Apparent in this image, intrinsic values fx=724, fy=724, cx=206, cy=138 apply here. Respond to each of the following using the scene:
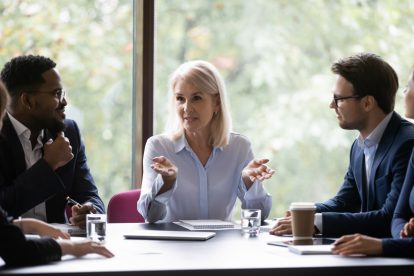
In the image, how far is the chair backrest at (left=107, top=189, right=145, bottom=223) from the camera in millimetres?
3471

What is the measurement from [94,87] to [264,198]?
1579 millimetres

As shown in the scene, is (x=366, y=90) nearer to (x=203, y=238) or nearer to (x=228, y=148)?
(x=228, y=148)

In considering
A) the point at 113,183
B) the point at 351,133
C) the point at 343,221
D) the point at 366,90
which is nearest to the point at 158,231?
the point at 343,221

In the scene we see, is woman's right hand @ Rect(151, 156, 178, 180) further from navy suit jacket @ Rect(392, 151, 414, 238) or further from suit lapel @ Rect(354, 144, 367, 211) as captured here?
navy suit jacket @ Rect(392, 151, 414, 238)

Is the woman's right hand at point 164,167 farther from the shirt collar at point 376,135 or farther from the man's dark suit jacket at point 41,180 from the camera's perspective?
the shirt collar at point 376,135

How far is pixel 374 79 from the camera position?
3.23 metres

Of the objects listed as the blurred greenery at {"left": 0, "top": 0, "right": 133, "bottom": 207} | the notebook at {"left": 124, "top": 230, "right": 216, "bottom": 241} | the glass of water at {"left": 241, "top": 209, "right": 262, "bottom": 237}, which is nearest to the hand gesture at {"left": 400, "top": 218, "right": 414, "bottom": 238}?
the glass of water at {"left": 241, "top": 209, "right": 262, "bottom": 237}

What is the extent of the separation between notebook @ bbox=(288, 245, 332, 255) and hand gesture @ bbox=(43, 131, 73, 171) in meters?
1.11

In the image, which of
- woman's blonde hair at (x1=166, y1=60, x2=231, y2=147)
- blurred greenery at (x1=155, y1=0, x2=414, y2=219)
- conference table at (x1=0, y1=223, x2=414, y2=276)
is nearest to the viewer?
conference table at (x1=0, y1=223, x2=414, y2=276)

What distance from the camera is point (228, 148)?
3.56 metres

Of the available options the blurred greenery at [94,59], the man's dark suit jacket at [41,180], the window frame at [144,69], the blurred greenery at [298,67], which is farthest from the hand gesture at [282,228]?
the blurred greenery at [298,67]

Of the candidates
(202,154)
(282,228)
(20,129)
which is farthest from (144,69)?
(282,228)

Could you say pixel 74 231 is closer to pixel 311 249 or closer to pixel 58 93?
pixel 58 93

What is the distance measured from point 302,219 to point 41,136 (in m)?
1.38
